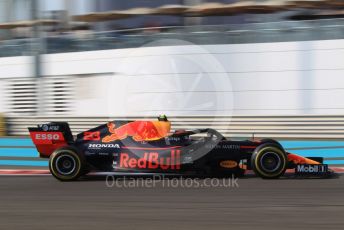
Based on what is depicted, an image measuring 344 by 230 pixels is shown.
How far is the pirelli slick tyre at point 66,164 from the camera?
891 centimetres

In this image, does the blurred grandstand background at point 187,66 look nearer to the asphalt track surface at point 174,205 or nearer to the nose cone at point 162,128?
the nose cone at point 162,128

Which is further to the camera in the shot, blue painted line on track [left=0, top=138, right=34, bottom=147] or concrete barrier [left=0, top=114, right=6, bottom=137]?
concrete barrier [left=0, top=114, right=6, bottom=137]

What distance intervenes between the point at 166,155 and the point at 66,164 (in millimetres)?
1596

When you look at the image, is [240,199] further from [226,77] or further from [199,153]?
[226,77]

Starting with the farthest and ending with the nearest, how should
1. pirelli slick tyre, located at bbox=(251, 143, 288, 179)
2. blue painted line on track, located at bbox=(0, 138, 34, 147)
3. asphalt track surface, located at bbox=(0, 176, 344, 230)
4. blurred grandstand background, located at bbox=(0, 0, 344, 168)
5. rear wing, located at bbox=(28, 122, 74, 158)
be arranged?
blurred grandstand background, located at bbox=(0, 0, 344, 168)
blue painted line on track, located at bbox=(0, 138, 34, 147)
rear wing, located at bbox=(28, 122, 74, 158)
pirelli slick tyre, located at bbox=(251, 143, 288, 179)
asphalt track surface, located at bbox=(0, 176, 344, 230)

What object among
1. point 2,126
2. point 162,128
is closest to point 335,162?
point 162,128

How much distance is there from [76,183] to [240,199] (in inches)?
113

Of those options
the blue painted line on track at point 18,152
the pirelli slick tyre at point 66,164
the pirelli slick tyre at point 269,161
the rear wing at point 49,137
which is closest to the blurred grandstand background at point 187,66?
the blue painted line on track at point 18,152

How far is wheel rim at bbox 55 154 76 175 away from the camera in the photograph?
352 inches

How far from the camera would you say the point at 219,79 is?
1558cm

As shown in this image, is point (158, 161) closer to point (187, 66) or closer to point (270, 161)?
point (270, 161)

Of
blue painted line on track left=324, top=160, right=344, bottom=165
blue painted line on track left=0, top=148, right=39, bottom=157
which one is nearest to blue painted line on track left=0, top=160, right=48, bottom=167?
blue painted line on track left=0, top=148, right=39, bottom=157

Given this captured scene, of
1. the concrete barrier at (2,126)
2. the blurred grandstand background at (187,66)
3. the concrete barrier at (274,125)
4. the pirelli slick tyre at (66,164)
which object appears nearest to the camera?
the pirelli slick tyre at (66,164)

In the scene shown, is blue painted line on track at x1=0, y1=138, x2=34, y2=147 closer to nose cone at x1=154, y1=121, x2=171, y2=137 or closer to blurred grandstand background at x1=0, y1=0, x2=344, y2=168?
blurred grandstand background at x1=0, y1=0, x2=344, y2=168
